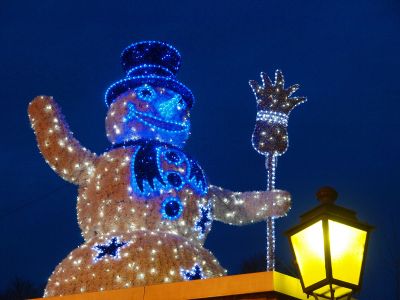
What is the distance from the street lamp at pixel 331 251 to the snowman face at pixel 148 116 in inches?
205

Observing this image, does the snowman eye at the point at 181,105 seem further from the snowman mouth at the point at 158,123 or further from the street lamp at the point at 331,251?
the street lamp at the point at 331,251

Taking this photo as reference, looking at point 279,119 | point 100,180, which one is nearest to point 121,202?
point 100,180

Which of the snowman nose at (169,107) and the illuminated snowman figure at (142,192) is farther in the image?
the snowman nose at (169,107)

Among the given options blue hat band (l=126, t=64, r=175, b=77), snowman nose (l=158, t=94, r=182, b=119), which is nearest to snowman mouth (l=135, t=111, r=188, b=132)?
snowman nose (l=158, t=94, r=182, b=119)

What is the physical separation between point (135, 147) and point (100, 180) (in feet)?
1.95

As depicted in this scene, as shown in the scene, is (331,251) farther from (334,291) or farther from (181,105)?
(181,105)

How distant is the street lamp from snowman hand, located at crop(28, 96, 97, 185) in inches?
211

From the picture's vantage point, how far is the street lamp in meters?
2.73

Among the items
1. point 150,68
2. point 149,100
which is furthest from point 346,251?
point 150,68

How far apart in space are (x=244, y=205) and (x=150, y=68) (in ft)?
7.35

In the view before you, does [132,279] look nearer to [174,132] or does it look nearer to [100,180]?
[100,180]

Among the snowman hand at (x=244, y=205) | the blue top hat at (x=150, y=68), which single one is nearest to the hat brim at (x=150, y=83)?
the blue top hat at (x=150, y=68)

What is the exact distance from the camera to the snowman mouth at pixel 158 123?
25.9 feet

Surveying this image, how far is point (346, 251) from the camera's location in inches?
109
